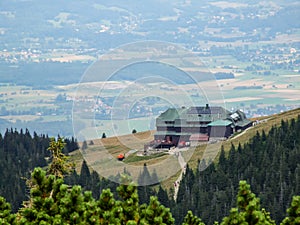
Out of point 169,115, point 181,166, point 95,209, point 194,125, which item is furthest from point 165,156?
point 95,209

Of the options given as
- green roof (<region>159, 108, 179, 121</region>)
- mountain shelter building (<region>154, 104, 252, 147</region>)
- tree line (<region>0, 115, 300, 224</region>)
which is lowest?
tree line (<region>0, 115, 300, 224</region>)

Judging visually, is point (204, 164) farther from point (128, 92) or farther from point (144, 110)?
point (128, 92)

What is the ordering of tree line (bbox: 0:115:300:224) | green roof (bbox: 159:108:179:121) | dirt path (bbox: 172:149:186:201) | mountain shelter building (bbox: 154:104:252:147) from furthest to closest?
green roof (bbox: 159:108:179:121) < mountain shelter building (bbox: 154:104:252:147) < dirt path (bbox: 172:149:186:201) < tree line (bbox: 0:115:300:224)

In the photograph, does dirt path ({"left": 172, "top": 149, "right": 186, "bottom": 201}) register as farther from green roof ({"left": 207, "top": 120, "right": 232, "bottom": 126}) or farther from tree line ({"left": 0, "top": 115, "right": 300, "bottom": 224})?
green roof ({"left": 207, "top": 120, "right": 232, "bottom": 126})

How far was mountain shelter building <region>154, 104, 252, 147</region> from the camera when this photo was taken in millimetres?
161250

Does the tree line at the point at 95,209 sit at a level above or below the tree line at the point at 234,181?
above

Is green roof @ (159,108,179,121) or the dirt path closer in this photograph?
the dirt path

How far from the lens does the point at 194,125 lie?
163875mm

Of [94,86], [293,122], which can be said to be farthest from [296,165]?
[94,86]

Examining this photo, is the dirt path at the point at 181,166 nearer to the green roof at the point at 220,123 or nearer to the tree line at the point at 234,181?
the tree line at the point at 234,181

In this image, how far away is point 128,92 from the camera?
110 meters

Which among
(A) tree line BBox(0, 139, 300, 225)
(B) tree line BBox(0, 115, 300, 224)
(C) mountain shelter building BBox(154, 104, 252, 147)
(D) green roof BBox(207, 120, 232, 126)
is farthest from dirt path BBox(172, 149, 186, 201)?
(A) tree line BBox(0, 139, 300, 225)

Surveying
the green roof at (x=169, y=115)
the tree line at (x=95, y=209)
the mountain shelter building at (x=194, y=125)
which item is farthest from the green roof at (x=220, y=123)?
the tree line at (x=95, y=209)

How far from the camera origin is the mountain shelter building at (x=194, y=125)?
161 metres
